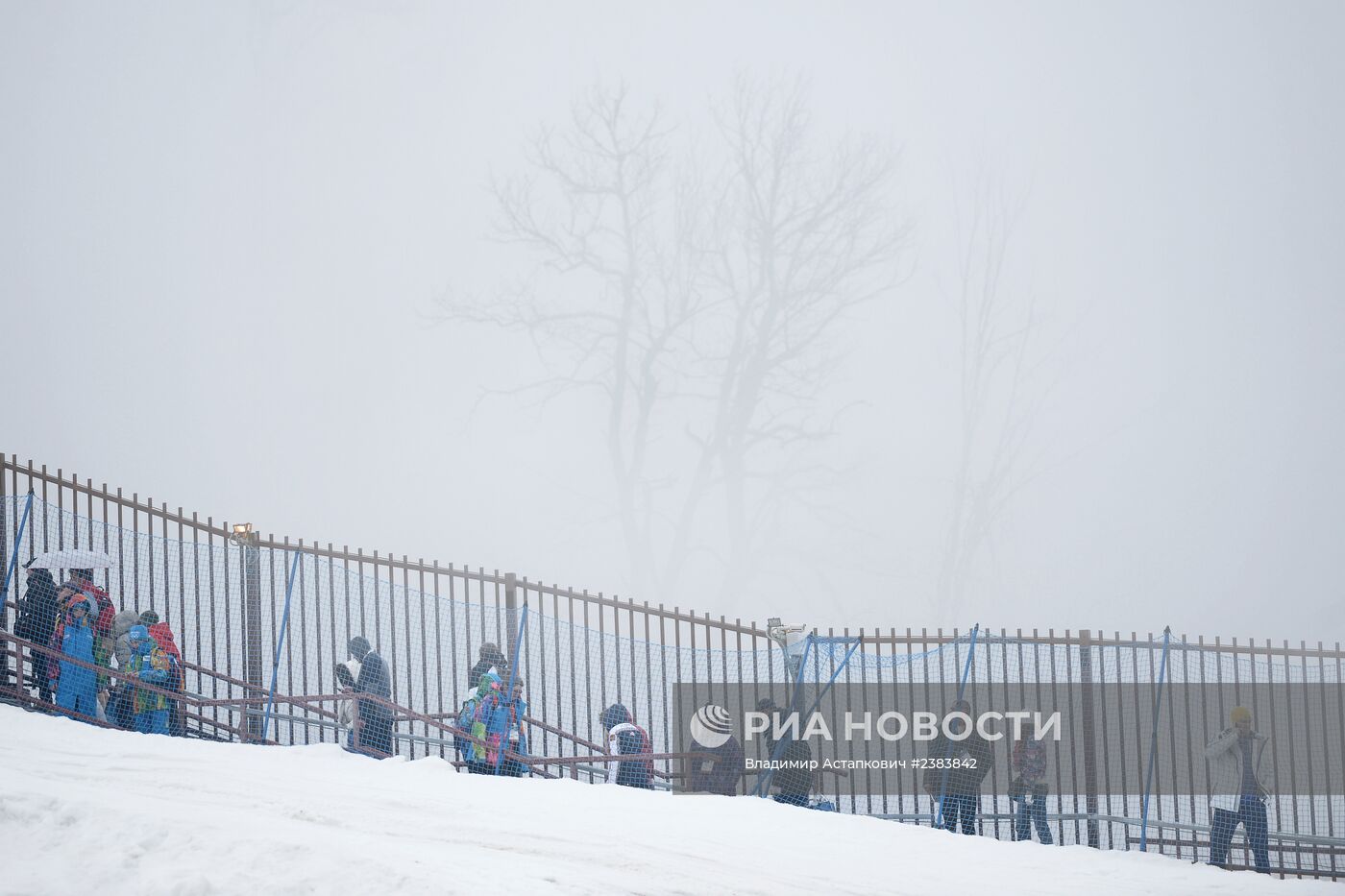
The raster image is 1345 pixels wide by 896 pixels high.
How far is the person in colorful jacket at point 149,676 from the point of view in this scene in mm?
12312

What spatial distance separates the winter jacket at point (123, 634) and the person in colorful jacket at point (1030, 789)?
26.9ft

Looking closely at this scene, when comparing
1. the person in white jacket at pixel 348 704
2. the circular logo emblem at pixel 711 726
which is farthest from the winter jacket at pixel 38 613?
the circular logo emblem at pixel 711 726

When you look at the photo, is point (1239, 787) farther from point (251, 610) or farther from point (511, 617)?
point (251, 610)

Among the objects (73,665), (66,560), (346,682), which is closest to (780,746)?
(346,682)

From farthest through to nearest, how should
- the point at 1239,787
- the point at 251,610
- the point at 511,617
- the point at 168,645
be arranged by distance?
the point at 251,610
the point at 168,645
the point at 511,617
the point at 1239,787

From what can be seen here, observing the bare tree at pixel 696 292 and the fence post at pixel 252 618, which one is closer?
the fence post at pixel 252 618

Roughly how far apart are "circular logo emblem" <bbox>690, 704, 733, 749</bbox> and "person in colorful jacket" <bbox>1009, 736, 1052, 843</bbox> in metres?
2.62

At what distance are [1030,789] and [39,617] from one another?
920cm

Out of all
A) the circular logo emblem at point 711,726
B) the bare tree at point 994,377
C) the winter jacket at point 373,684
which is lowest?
the circular logo emblem at point 711,726

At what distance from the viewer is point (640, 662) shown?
101 ft

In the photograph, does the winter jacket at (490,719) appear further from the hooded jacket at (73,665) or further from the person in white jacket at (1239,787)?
the person in white jacket at (1239,787)

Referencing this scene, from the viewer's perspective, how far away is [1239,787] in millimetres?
11539

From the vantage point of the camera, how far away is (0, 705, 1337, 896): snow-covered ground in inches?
295

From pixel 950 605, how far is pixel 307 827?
46.2 metres
